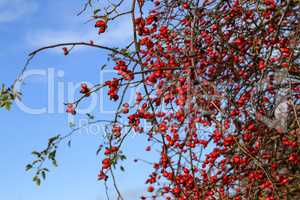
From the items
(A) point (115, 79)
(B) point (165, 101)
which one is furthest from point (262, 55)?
(A) point (115, 79)

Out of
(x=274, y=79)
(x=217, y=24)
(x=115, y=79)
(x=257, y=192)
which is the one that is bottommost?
(x=257, y=192)

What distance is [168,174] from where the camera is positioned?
4324 millimetres

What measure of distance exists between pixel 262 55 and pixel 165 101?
1.15 meters

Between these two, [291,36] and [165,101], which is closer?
[165,101]

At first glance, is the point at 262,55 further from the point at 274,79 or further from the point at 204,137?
the point at 204,137

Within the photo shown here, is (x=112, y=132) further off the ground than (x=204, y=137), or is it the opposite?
(x=204, y=137)

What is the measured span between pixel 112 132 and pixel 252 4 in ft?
6.06

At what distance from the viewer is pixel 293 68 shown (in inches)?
186

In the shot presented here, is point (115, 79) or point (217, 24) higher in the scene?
point (217, 24)

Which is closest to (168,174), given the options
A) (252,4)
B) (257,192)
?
(257,192)

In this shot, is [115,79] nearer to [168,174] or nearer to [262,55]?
[168,174]

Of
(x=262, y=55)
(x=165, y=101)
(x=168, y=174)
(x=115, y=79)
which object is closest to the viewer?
(x=115, y=79)

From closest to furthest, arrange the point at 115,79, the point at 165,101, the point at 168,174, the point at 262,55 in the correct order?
the point at 115,79 < the point at 165,101 < the point at 168,174 < the point at 262,55

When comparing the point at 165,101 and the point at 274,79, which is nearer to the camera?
the point at 165,101
